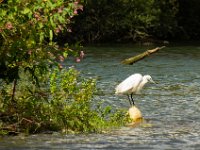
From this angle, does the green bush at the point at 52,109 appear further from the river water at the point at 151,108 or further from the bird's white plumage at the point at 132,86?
the bird's white plumage at the point at 132,86

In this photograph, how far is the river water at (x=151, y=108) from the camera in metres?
11.8

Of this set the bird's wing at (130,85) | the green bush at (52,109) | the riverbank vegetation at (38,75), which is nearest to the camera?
the riverbank vegetation at (38,75)

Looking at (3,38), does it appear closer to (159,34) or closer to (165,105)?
(165,105)

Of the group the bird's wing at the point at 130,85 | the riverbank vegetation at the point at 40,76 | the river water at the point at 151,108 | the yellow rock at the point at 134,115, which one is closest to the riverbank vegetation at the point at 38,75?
the riverbank vegetation at the point at 40,76

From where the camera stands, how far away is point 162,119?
14992 millimetres

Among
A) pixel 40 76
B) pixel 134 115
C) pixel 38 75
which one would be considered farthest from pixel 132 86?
pixel 38 75

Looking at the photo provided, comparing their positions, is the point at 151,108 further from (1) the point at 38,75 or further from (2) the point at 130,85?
(1) the point at 38,75

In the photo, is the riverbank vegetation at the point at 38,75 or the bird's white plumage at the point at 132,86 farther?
the bird's white plumage at the point at 132,86

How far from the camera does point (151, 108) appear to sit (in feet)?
55.0

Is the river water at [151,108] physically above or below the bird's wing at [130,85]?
below

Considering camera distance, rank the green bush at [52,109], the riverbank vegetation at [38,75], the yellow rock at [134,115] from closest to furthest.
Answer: the riverbank vegetation at [38,75]
the green bush at [52,109]
the yellow rock at [134,115]

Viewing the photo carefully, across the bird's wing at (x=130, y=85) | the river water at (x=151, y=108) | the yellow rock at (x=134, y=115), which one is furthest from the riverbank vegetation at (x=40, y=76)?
the bird's wing at (x=130, y=85)

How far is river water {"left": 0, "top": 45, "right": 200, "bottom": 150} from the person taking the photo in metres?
11.8

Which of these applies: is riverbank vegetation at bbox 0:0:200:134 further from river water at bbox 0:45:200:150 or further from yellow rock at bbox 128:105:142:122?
river water at bbox 0:45:200:150
